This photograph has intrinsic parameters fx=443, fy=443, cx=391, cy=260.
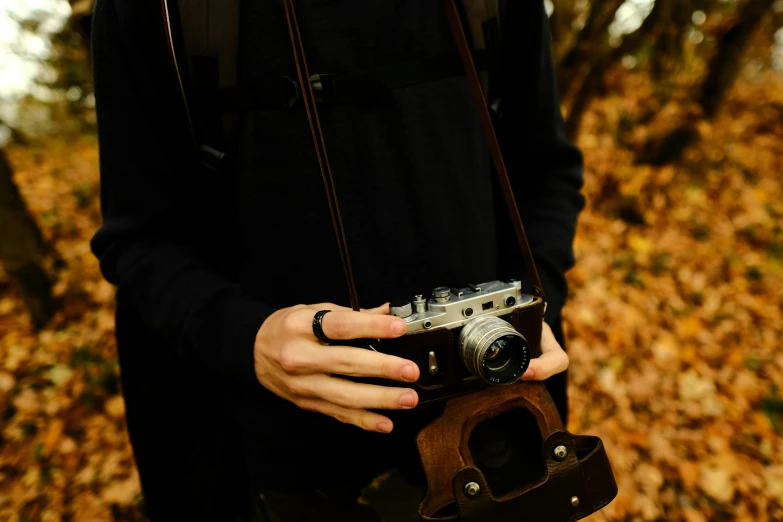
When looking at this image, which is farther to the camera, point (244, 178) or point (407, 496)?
point (407, 496)

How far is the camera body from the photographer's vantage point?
0.85 m

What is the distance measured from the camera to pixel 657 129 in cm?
513

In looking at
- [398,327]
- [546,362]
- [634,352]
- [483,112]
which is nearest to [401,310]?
[398,327]

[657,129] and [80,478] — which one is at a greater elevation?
[657,129]

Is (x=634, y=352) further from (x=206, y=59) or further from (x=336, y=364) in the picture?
(x=206, y=59)

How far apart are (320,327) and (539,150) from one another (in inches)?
34.4

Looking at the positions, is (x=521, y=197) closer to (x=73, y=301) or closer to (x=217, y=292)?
(x=217, y=292)

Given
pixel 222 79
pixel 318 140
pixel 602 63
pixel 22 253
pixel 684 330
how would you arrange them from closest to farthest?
pixel 318 140, pixel 222 79, pixel 22 253, pixel 684 330, pixel 602 63

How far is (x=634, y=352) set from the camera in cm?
326

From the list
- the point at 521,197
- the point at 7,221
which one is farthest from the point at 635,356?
the point at 7,221

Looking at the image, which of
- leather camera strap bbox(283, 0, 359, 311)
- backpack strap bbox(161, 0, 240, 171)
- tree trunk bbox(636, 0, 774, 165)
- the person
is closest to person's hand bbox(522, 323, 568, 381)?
the person

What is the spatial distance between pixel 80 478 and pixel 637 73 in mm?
8058

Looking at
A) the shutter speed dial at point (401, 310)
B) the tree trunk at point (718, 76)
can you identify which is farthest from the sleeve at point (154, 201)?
the tree trunk at point (718, 76)

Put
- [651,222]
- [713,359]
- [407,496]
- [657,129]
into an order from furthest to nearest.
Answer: [657,129], [651,222], [713,359], [407,496]
